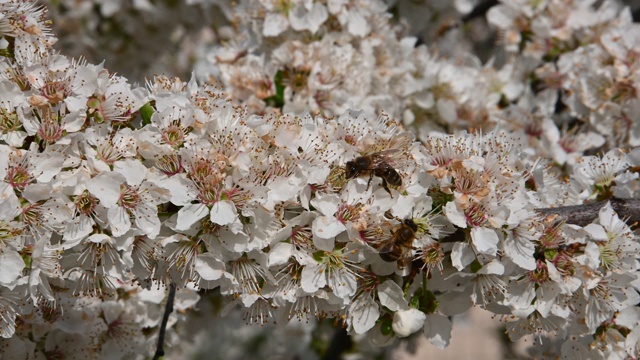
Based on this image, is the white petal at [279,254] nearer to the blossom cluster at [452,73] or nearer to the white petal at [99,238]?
the white petal at [99,238]

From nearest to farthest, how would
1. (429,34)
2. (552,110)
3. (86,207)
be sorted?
(86,207) → (552,110) → (429,34)

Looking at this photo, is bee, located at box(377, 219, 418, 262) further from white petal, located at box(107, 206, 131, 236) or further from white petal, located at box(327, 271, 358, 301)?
white petal, located at box(107, 206, 131, 236)

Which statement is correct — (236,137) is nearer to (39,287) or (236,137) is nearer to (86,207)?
(86,207)

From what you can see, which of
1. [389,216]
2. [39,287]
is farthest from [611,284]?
[39,287]

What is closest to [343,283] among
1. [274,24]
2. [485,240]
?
[485,240]

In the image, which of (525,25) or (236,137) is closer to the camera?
(236,137)

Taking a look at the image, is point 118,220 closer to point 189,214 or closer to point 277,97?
point 189,214

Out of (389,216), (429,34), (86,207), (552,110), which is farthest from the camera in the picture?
(429,34)
